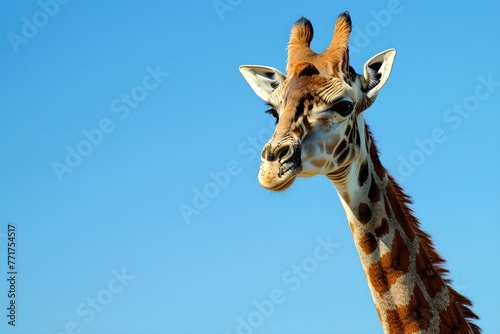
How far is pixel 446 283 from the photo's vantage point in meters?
8.48

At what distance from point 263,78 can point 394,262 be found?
8.82 feet

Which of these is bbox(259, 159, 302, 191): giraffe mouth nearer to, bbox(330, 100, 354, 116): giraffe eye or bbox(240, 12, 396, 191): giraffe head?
bbox(240, 12, 396, 191): giraffe head

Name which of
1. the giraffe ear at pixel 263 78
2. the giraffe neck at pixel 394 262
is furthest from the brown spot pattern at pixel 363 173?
the giraffe ear at pixel 263 78

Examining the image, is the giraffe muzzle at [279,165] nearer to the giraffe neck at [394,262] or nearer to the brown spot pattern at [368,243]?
the giraffe neck at [394,262]

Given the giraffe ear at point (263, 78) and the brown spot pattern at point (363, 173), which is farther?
the giraffe ear at point (263, 78)

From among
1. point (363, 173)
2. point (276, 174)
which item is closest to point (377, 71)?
point (363, 173)

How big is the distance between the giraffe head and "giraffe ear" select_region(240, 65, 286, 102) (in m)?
0.03

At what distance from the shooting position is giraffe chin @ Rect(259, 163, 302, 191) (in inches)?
292

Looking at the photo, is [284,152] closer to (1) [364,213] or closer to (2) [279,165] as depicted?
(2) [279,165]

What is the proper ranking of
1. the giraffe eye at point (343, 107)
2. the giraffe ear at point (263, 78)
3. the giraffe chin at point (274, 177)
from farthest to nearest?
the giraffe ear at point (263, 78)
the giraffe eye at point (343, 107)
the giraffe chin at point (274, 177)

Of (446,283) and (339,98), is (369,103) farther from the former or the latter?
(446,283)

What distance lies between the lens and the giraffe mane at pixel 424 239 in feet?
27.9

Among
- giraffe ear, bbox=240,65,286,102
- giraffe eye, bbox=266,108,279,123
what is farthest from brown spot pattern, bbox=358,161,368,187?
giraffe ear, bbox=240,65,286,102

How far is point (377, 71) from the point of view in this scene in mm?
8945
